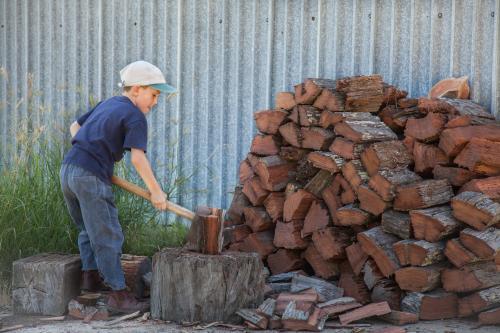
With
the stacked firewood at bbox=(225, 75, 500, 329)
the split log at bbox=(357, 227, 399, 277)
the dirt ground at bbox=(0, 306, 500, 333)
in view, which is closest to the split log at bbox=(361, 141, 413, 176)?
the stacked firewood at bbox=(225, 75, 500, 329)

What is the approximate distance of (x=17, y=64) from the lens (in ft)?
29.8

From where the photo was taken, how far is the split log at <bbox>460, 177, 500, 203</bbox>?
5246mm

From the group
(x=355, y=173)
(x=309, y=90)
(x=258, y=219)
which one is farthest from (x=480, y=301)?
(x=309, y=90)

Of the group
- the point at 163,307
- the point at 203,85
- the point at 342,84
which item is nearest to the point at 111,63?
the point at 203,85

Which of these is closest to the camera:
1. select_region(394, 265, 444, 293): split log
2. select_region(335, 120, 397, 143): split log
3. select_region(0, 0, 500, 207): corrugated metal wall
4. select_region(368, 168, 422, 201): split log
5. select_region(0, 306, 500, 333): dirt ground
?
select_region(0, 306, 500, 333): dirt ground

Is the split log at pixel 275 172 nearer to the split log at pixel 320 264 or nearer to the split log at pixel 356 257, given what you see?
the split log at pixel 320 264

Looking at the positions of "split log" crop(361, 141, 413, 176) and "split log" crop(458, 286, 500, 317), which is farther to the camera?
"split log" crop(361, 141, 413, 176)


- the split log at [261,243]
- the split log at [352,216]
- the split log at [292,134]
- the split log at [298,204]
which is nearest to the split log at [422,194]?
the split log at [352,216]

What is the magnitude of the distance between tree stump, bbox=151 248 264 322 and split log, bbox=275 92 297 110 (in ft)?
4.99

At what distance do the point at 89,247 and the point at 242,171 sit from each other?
62.0 inches

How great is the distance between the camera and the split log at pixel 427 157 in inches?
221

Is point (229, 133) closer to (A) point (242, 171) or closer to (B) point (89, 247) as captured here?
(A) point (242, 171)

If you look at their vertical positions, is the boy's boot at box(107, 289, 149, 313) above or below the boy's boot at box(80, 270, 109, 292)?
below

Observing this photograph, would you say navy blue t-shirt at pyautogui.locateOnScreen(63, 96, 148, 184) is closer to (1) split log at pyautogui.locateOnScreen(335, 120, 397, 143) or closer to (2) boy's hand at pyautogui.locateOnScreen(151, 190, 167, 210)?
(2) boy's hand at pyautogui.locateOnScreen(151, 190, 167, 210)
